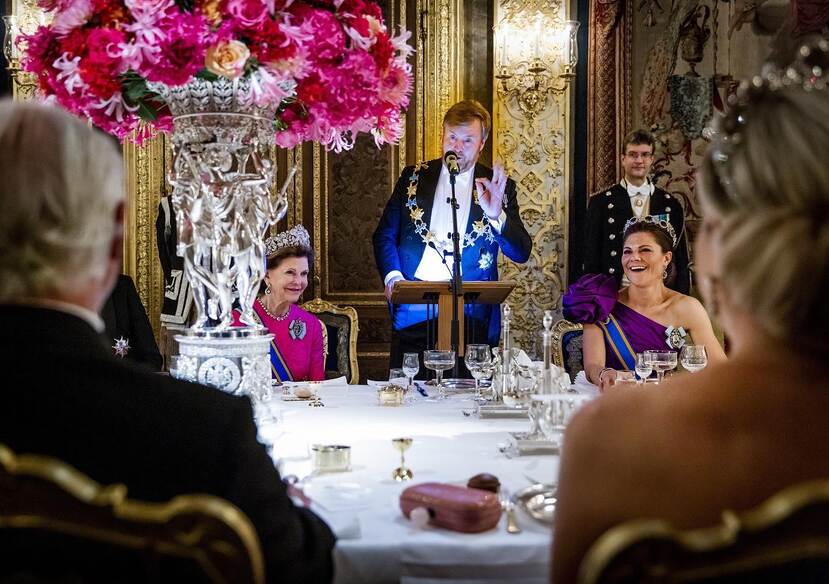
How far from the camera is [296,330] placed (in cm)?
368

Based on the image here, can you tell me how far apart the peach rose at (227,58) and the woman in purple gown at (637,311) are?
6.45 ft

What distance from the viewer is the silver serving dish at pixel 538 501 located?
145 centimetres

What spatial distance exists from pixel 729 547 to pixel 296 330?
116 inches

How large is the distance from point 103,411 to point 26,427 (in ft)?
0.29

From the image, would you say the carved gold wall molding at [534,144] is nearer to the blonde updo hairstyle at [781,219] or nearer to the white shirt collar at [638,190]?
the white shirt collar at [638,190]

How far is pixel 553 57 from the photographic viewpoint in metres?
5.91

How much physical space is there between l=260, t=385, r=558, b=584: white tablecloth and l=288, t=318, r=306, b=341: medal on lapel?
75cm

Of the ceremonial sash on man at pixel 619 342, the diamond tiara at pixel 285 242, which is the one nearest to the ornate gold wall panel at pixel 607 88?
the ceremonial sash on man at pixel 619 342

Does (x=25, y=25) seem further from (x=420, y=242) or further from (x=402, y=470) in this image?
(x=402, y=470)

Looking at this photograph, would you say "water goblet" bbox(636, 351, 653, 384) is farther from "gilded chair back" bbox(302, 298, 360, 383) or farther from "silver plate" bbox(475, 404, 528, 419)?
"gilded chair back" bbox(302, 298, 360, 383)

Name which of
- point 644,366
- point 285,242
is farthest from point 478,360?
point 285,242

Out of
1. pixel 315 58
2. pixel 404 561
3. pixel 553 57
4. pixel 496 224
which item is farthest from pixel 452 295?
pixel 553 57

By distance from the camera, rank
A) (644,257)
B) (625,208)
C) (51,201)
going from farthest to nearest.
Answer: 1. (625,208)
2. (644,257)
3. (51,201)

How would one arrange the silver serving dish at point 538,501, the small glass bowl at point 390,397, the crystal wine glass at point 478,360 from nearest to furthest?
the silver serving dish at point 538,501, the small glass bowl at point 390,397, the crystal wine glass at point 478,360
